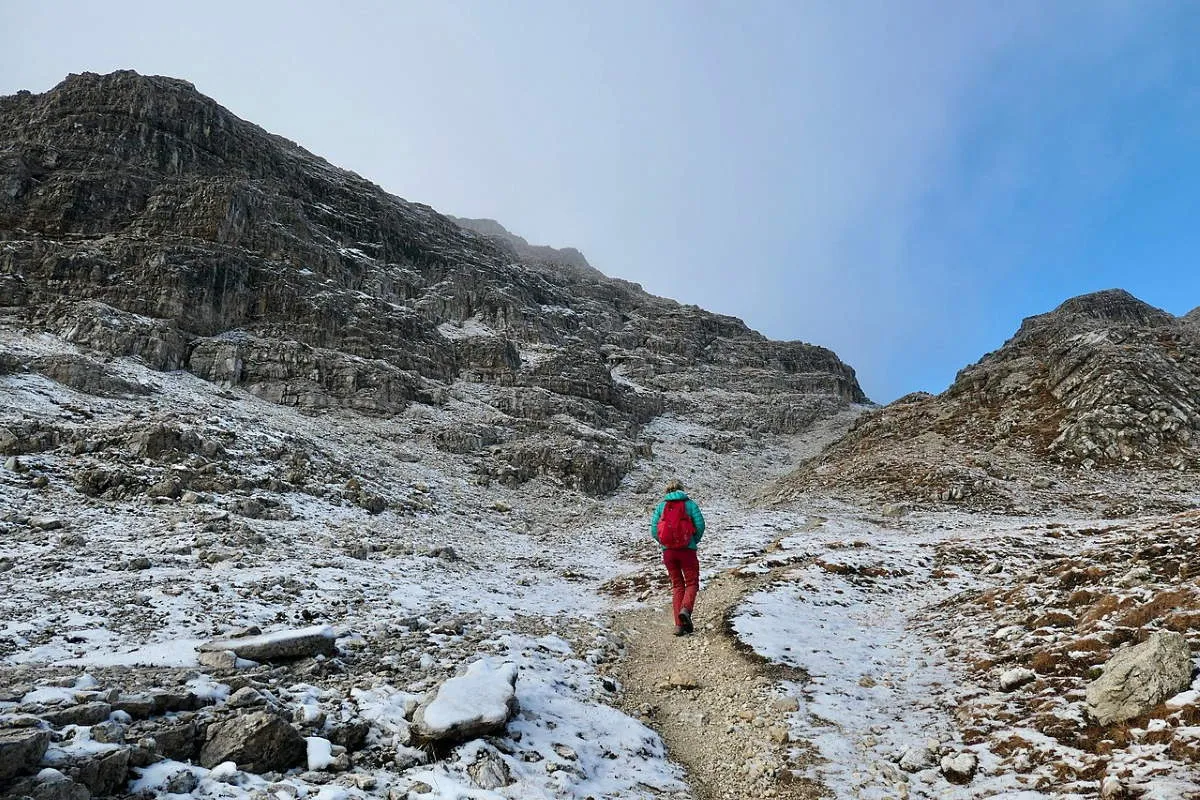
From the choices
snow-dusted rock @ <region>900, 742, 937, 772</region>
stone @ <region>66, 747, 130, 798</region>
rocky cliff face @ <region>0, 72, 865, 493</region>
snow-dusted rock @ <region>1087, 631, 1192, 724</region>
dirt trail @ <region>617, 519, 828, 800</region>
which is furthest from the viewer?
rocky cliff face @ <region>0, 72, 865, 493</region>

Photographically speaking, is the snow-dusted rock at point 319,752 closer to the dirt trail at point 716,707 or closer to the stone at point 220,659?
the stone at point 220,659

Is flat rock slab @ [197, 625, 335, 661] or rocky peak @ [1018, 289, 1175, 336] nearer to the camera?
flat rock slab @ [197, 625, 335, 661]

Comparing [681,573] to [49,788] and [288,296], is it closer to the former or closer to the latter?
[49,788]

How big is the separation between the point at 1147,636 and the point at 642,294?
136077 mm

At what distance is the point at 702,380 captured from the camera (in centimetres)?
8912

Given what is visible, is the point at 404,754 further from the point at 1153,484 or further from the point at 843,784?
the point at 1153,484

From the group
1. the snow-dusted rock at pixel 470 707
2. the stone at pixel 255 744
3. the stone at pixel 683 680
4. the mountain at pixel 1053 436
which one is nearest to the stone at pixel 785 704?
the stone at pixel 683 680

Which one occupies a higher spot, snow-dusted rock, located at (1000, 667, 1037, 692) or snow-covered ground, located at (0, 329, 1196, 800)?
snow-dusted rock, located at (1000, 667, 1037, 692)

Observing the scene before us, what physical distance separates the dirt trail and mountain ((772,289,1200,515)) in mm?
25213

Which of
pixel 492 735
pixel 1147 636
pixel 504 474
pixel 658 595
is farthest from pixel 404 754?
pixel 504 474

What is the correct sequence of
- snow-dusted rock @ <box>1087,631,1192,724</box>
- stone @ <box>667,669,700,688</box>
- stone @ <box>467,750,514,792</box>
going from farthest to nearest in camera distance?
stone @ <box>667,669,700,688</box> → snow-dusted rock @ <box>1087,631,1192,724</box> → stone @ <box>467,750,514,792</box>

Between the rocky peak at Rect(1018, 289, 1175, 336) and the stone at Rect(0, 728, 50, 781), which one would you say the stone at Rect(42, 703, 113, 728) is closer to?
the stone at Rect(0, 728, 50, 781)

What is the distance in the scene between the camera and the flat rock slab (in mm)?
7871

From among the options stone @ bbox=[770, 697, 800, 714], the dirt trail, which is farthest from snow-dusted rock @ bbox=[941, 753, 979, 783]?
stone @ bbox=[770, 697, 800, 714]
